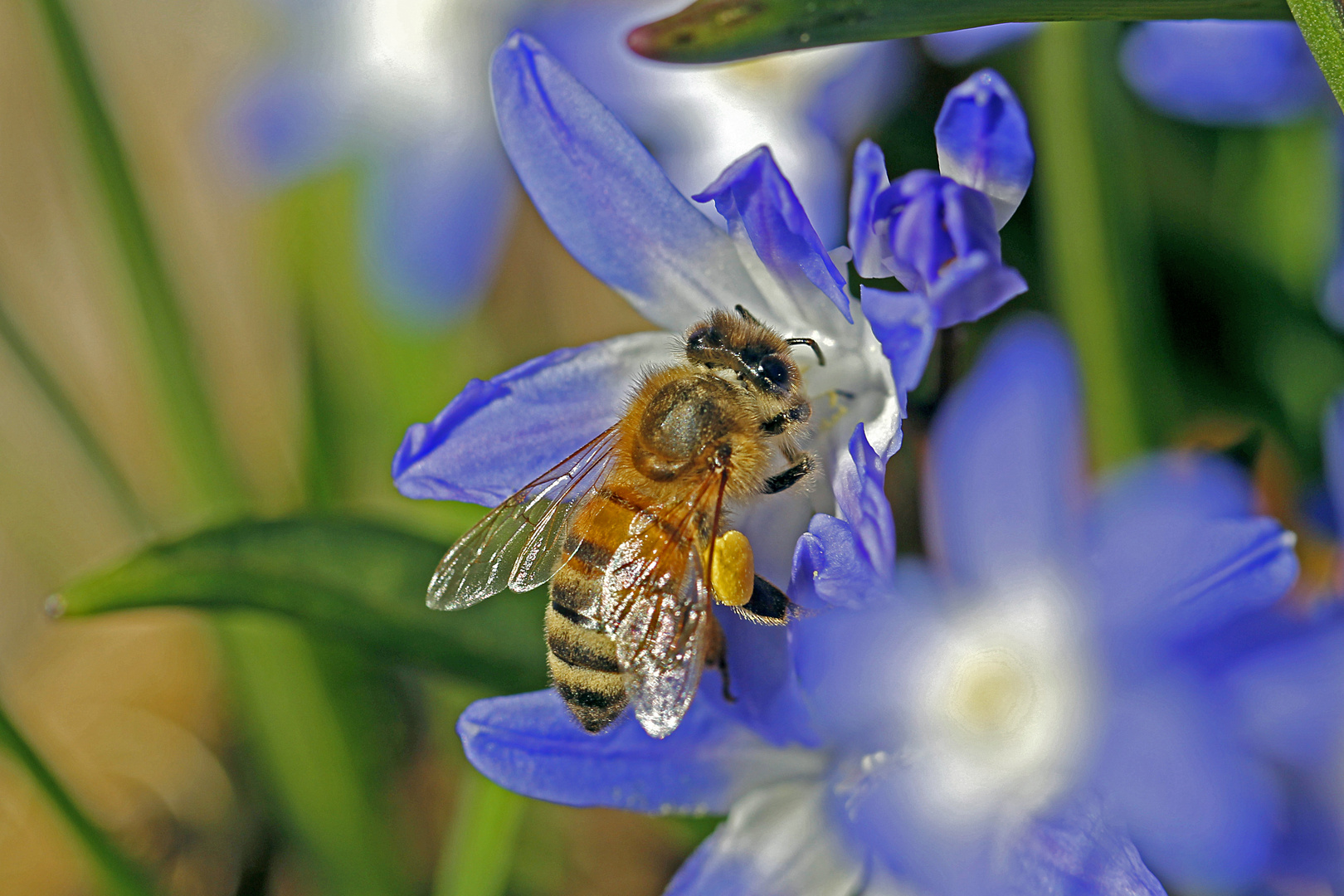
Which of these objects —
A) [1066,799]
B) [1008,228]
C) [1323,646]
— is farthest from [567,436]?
[1008,228]

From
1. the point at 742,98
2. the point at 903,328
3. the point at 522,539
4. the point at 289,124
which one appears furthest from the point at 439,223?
the point at 903,328

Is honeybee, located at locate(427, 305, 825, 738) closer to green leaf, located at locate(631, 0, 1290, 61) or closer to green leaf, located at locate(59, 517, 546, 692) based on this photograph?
green leaf, located at locate(59, 517, 546, 692)

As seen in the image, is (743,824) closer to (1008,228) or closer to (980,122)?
(980,122)

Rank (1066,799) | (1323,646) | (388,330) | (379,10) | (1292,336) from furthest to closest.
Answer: (379,10), (388,330), (1292,336), (1323,646), (1066,799)

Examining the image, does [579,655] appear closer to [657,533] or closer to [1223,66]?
[657,533]

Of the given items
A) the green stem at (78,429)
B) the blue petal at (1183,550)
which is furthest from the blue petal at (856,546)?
the green stem at (78,429)

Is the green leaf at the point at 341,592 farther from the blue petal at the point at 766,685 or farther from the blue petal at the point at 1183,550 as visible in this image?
the blue petal at the point at 1183,550

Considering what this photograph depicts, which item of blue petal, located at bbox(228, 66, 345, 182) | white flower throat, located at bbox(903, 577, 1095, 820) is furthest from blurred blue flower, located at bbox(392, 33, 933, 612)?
blue petal, located at bbox(228, 66, 345, 182)

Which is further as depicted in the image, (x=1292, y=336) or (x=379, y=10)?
(x=379, y=10)
